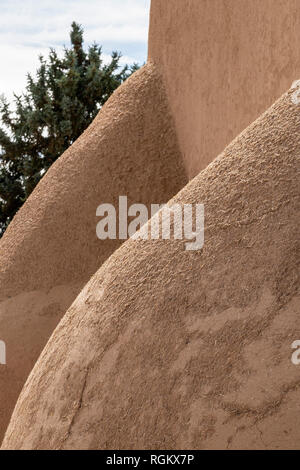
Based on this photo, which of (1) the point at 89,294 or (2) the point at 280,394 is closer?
(2) the point at 280,394

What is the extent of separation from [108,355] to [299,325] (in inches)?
21.0

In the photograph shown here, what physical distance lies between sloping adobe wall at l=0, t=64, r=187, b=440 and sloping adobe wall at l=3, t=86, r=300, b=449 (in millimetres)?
1688

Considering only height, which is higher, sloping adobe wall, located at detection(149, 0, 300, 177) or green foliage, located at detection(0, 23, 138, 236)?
green foliage, located at detection(0, 23, 138, 236)

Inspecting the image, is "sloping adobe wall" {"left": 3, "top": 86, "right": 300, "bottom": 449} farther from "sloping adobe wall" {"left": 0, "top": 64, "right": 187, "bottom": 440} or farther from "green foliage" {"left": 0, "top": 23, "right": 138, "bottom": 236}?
"green foliage" {"left": 0, "top": 23, "right": 138, "bottom": 236}

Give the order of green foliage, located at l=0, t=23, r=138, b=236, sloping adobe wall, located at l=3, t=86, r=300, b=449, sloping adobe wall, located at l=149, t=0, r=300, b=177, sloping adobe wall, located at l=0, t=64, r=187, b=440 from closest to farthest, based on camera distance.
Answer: sloping adobe wall, located at l=3, t=86, r=300, b=449, sloping adobe wall, located at l=149, t=0, r=300, b=177, sloping adobe wall, located at l=0, t=64, r=187, b=440, green foliage, located at l=0, t=23, r=138, b=236

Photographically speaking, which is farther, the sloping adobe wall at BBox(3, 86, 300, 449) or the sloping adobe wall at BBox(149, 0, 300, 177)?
the sloping adobe wall at BBox(149, 0, 300, 177)

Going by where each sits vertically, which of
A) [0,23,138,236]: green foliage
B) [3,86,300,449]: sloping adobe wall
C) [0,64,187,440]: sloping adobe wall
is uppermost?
[0,23,138,236]: green foliage

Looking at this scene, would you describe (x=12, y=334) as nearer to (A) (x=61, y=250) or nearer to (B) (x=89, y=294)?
(A) (x=61, y=250)

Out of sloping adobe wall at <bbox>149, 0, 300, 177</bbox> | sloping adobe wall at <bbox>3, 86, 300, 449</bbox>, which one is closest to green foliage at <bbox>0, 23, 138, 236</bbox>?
sloping adobe wall at <bbox>149, 0, 300, 177</bbox>

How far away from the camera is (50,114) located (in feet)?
33.5

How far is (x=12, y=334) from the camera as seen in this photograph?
379cm

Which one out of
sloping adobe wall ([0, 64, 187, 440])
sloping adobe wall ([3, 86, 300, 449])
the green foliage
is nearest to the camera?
sloping adobe wall ([3, 86, 300, 449])

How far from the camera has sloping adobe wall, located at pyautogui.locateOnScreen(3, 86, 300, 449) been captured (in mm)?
1802
